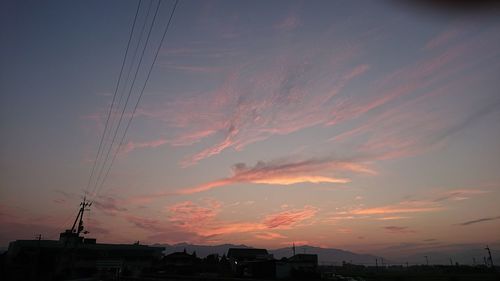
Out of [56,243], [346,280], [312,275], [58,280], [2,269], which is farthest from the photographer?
[56,243]

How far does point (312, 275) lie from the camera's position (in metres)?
57.7

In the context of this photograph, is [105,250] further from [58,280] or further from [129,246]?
[58,280]

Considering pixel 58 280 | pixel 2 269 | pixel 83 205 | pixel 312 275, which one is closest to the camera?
pixel 2 269

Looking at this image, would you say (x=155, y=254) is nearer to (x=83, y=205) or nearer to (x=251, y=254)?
(x=251, y=254)

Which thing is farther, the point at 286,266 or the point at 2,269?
the point at 286,266

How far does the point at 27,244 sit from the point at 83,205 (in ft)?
144

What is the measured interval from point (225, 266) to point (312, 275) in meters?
39.2

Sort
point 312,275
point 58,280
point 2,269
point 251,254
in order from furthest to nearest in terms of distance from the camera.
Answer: point 251,254 < point 312,275 < point 58,280 < point 2,269

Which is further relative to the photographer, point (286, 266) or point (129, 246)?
point (129, 246)

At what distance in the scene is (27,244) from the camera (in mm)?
93875

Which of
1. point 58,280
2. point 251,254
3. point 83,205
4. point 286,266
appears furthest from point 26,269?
point 251,254

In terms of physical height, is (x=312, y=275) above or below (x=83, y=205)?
below

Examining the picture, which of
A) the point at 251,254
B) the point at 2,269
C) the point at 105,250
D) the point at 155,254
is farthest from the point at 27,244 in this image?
the point at 2,269

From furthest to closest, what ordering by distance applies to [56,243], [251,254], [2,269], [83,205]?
[56,243] → [251,254] → [83,205] → [2,269]
